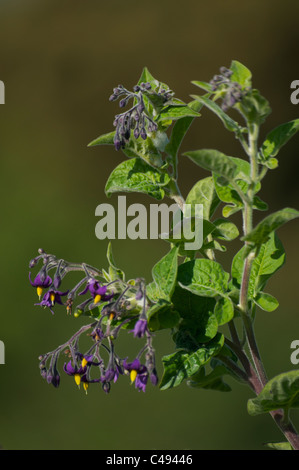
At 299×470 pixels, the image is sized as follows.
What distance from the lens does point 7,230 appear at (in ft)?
10.5

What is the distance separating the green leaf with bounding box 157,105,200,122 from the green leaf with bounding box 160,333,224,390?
0.68ft

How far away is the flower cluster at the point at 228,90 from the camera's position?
54 centimetres

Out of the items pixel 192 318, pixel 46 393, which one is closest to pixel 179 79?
pixel 46 393

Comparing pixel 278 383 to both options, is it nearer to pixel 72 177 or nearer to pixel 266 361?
pixel 266 361

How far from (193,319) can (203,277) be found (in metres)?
0.05

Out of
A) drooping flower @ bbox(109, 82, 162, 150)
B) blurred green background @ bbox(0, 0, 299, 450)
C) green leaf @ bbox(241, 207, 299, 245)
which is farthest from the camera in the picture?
blurred green background @ bbox(0, 0, 299, 450)

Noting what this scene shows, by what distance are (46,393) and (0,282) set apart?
0.53 meters

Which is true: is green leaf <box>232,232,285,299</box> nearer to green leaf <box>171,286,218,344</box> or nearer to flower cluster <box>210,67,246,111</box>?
green leaf <box>171,286,218,344</box>

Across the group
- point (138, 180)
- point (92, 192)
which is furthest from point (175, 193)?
point (92, 192)

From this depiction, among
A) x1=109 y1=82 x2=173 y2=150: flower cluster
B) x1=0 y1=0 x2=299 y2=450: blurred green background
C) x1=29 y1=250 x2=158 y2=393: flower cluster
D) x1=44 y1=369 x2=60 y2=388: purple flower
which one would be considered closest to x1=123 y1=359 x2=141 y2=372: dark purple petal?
x1=29 y1=250 x2=158 y2=393: flower cluster

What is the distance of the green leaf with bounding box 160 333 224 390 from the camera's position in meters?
0.60

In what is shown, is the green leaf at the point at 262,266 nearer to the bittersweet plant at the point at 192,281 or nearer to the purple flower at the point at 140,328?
the bittersweet plant at the point at 192,281

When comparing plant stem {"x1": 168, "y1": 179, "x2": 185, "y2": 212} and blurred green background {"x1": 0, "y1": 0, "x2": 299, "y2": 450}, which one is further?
blurred green background {"x1": 0, "y1": 0, "x2": 299, "y2": 450}

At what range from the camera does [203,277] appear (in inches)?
24.0
